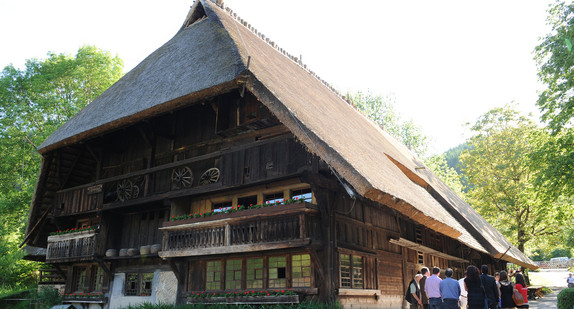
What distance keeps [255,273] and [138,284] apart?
20.7 ft

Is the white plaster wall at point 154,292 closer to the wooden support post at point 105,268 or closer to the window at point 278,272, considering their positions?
the wooden support post at point 105,268

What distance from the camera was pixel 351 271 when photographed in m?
14.1

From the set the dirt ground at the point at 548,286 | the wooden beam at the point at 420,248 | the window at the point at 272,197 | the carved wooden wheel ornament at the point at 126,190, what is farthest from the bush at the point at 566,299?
the carved wooden wheel ornament at the point at 126,190

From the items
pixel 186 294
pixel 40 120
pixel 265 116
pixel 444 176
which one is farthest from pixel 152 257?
pixel 444 176

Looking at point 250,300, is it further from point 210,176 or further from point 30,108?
point 30,108

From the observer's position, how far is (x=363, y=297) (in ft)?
48.1

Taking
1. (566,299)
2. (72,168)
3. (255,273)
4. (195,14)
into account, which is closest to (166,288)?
(255,273)

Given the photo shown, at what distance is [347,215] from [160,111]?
7437mm

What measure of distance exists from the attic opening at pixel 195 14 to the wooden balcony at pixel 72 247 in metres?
11.3

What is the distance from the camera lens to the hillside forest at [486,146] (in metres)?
20.9

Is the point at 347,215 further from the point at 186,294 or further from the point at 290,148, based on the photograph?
the point at 186,294

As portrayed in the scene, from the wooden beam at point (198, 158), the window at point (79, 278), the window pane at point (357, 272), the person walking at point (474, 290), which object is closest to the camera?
the person walking at point (474, 290)

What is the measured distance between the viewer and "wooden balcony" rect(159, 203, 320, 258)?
1266 cm

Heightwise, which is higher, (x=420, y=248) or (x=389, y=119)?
(x=389, y=119)
